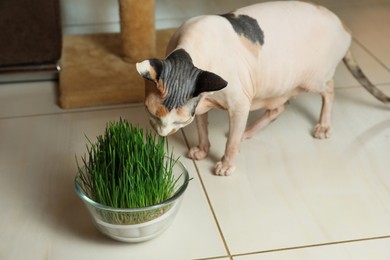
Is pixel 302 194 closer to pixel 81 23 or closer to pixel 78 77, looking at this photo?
pixel 78 77

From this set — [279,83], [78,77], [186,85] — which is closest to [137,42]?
[78,77]

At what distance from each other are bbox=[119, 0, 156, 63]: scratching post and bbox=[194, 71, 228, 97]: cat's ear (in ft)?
2.14

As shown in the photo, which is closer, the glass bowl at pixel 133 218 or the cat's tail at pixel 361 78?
the glass bowl at pixel 133 218

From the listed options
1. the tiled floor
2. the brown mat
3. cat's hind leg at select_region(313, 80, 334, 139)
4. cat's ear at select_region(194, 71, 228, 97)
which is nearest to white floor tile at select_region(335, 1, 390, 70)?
the tiled floor

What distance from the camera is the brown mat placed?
4.54ft

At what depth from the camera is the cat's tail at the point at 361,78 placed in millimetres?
1310

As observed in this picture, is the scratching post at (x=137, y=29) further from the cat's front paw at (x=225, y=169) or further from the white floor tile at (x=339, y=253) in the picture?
the white floor tile at (x=339, y=253)

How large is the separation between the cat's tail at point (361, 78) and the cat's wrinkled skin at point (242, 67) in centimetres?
4

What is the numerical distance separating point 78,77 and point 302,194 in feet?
2.26

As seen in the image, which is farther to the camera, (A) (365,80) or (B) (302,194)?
(A) (365,80)

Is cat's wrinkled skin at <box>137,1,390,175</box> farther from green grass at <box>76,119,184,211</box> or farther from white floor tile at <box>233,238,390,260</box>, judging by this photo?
white floor tile at <box>233,238,390,260</box>

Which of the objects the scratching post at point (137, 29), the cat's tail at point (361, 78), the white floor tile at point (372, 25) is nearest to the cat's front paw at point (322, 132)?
the cat's tail at point (361, 78)

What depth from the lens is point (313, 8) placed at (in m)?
1.14

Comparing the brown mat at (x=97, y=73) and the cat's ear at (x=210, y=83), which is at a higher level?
the cat's ear at (x=210, y=83)
